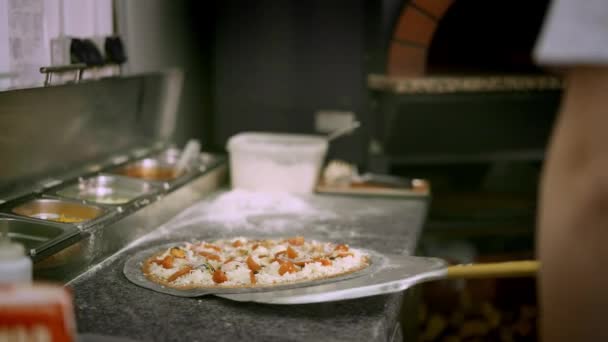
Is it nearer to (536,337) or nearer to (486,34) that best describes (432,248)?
(536,337)

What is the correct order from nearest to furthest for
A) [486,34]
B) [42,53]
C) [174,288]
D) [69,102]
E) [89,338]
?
[89,338] → [174,288] → [42,53] → [69,102] → [486,34]

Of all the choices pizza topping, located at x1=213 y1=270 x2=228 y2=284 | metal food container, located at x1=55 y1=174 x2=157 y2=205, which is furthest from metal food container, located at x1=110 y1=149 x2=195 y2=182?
pizza topping, located at x1=213 y1=270 x2=228 y2=284

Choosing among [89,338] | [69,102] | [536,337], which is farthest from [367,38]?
[89,338]

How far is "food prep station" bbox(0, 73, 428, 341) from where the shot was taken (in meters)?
1.70

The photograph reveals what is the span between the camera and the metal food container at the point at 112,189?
2859 mm

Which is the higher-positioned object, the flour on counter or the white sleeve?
the white sleeve

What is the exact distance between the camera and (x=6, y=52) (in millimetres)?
1918

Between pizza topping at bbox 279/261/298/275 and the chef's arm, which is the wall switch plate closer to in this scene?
pizza topping at bbox 279/261/298/275

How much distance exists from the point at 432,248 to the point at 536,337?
2.69 ft

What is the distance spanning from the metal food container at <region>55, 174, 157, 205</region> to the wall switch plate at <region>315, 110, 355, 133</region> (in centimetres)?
134

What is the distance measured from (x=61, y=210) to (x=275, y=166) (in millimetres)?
1084

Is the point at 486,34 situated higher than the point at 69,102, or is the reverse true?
the point at 486,34

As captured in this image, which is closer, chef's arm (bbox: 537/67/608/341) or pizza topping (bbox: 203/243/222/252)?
chef's arm (bbox: 537/67/608/341)


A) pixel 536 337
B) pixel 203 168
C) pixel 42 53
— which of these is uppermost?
pixel 42 53
